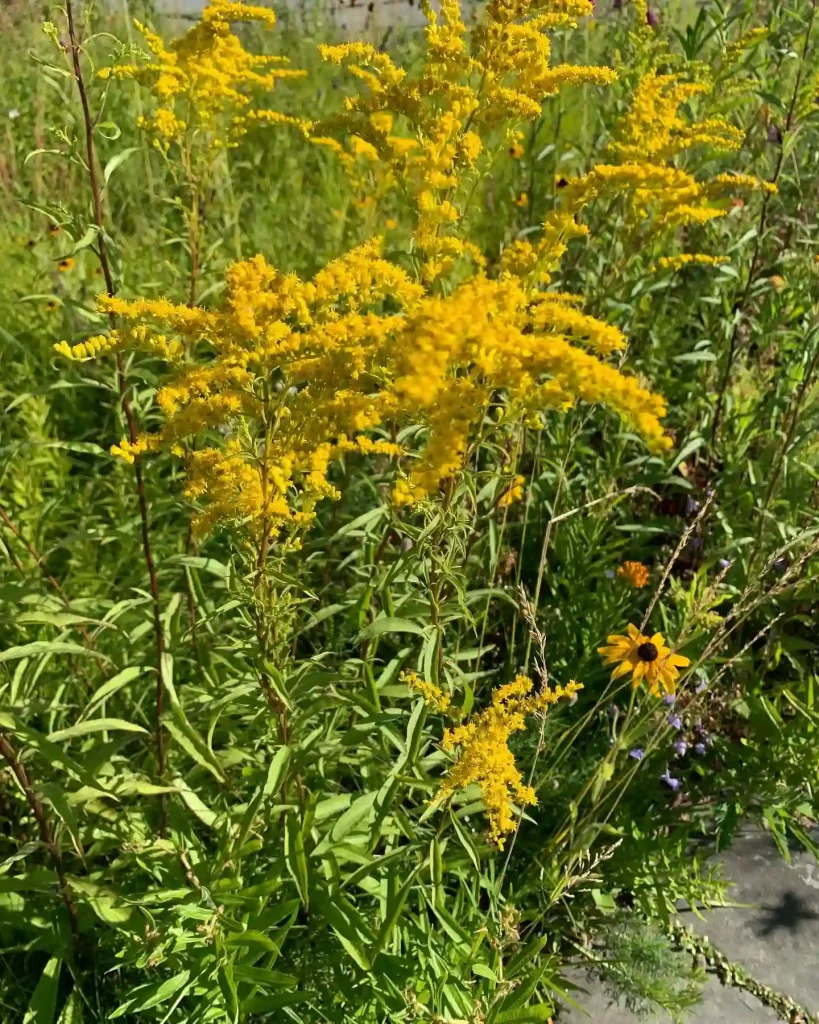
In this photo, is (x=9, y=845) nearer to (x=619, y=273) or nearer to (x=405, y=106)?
(x=405, y=106)

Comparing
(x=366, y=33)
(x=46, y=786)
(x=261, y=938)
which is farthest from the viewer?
(x=366, y=33)

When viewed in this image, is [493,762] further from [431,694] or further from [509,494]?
[509,494]

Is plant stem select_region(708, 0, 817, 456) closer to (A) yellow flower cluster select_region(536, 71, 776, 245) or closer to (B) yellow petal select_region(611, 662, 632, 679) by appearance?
(A) yellow flower cluster select_region(536, 71, 776, 245)

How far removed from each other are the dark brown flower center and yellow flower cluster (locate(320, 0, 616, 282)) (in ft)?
3.22

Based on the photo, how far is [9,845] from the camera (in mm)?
2082

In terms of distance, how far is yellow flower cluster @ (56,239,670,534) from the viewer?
1.17 m

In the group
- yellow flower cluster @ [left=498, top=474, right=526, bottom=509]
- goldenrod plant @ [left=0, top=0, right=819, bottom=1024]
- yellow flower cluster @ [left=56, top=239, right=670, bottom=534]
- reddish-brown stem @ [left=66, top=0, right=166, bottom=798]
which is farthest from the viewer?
yellow flower cluster @ [left=498, top=474, right=526, bottom=509]

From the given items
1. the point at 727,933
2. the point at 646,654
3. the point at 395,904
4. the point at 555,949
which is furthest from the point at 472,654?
the point at 727,933

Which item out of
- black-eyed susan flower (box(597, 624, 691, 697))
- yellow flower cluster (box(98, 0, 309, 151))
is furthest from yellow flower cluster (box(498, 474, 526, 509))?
yellow flower cluster (box(98, 0, 309, 151))

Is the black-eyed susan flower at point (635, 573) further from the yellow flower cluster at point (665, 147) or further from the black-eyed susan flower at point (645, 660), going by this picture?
the yellow flower cluster at point (665, 147)

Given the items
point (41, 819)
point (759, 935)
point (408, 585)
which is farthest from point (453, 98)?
point (759, 935)

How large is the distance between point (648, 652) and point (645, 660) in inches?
0.8

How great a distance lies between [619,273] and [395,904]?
1924 mm

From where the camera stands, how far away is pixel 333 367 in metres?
1.30
